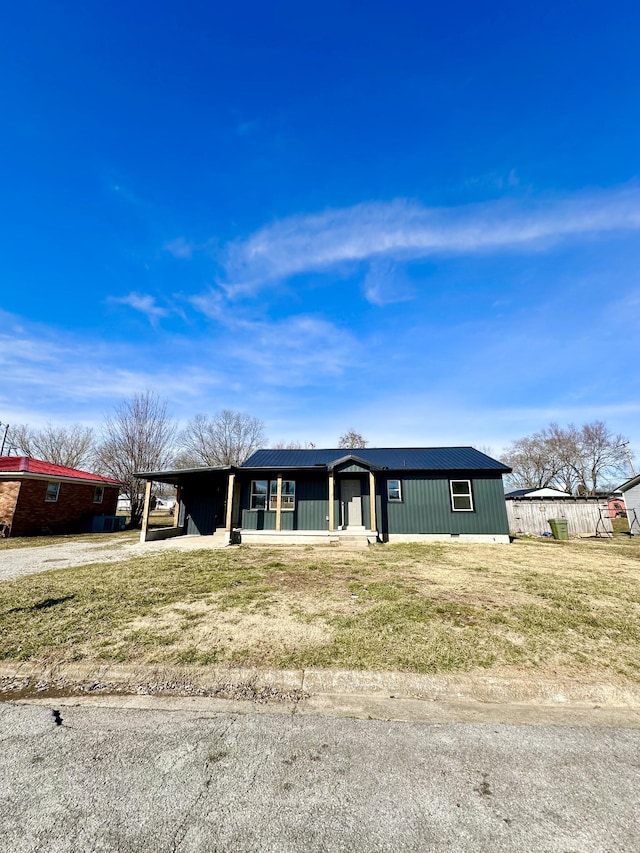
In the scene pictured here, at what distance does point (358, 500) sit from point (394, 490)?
1703mm

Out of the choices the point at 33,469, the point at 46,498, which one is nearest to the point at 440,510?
the point at 46,498

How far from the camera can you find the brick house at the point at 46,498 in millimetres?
17250

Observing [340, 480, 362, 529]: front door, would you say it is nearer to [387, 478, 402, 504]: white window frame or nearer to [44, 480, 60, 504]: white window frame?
[387, 478, 402, 504]: white window frame

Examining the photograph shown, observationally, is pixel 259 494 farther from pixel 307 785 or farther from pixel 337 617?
pixel 307 785

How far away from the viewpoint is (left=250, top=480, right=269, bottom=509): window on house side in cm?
1617

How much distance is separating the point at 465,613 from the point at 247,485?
41.9 ft

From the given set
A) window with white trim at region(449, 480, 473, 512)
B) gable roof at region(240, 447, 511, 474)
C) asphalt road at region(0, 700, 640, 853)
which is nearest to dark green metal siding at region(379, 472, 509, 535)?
window with white trim at region(449, 480, 473, 512)

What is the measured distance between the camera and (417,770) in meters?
2.38

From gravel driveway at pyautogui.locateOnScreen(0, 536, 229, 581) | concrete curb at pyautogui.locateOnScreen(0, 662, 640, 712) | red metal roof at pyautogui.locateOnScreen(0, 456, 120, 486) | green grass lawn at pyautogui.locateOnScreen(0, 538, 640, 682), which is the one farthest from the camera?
red metal roof at pyautogui.locateOnScreen(0, 456, 120, 486)

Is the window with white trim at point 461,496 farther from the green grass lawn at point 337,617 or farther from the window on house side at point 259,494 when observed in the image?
the window on house side at point 259,494

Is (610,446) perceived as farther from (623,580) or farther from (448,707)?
(448,707)

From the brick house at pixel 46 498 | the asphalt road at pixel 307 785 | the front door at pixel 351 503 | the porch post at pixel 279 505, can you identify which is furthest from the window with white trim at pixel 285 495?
the asphalt road at pixel 307 785

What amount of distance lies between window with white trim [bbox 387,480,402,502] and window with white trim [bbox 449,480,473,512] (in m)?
2.26

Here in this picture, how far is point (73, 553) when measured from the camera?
11.9 metres
